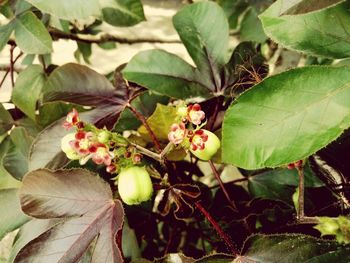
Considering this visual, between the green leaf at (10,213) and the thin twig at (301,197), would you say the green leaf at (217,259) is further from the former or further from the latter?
the green leaf at (10,213)

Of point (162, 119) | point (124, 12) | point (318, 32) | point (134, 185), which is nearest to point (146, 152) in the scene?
point (134, 185)

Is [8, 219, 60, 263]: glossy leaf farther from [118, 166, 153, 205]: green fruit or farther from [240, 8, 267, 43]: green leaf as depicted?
[240, 8, 267, 43]: green leaf

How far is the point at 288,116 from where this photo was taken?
1.58 feet

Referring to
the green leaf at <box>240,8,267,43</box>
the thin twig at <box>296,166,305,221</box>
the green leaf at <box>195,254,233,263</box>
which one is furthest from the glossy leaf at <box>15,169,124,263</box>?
the green leaf at <box>240,8,267,43</box>

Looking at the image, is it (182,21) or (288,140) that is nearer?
(288,140)

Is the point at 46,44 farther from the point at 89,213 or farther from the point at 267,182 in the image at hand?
the point at 267,182

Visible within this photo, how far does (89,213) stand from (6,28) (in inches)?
16.3

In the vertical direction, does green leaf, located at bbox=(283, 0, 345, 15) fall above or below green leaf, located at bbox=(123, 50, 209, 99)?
above

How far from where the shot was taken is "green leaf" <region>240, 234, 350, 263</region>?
20.8 inches

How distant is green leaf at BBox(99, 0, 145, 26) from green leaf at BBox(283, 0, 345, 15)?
1.54 feet

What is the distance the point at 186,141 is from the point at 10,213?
1.25 feet

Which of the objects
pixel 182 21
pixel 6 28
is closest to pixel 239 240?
pixel 182 21

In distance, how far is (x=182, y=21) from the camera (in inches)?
30.9

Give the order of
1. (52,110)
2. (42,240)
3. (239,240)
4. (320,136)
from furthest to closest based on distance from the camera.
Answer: (52,110) < (239,240) < (42,240) < (320,136)
